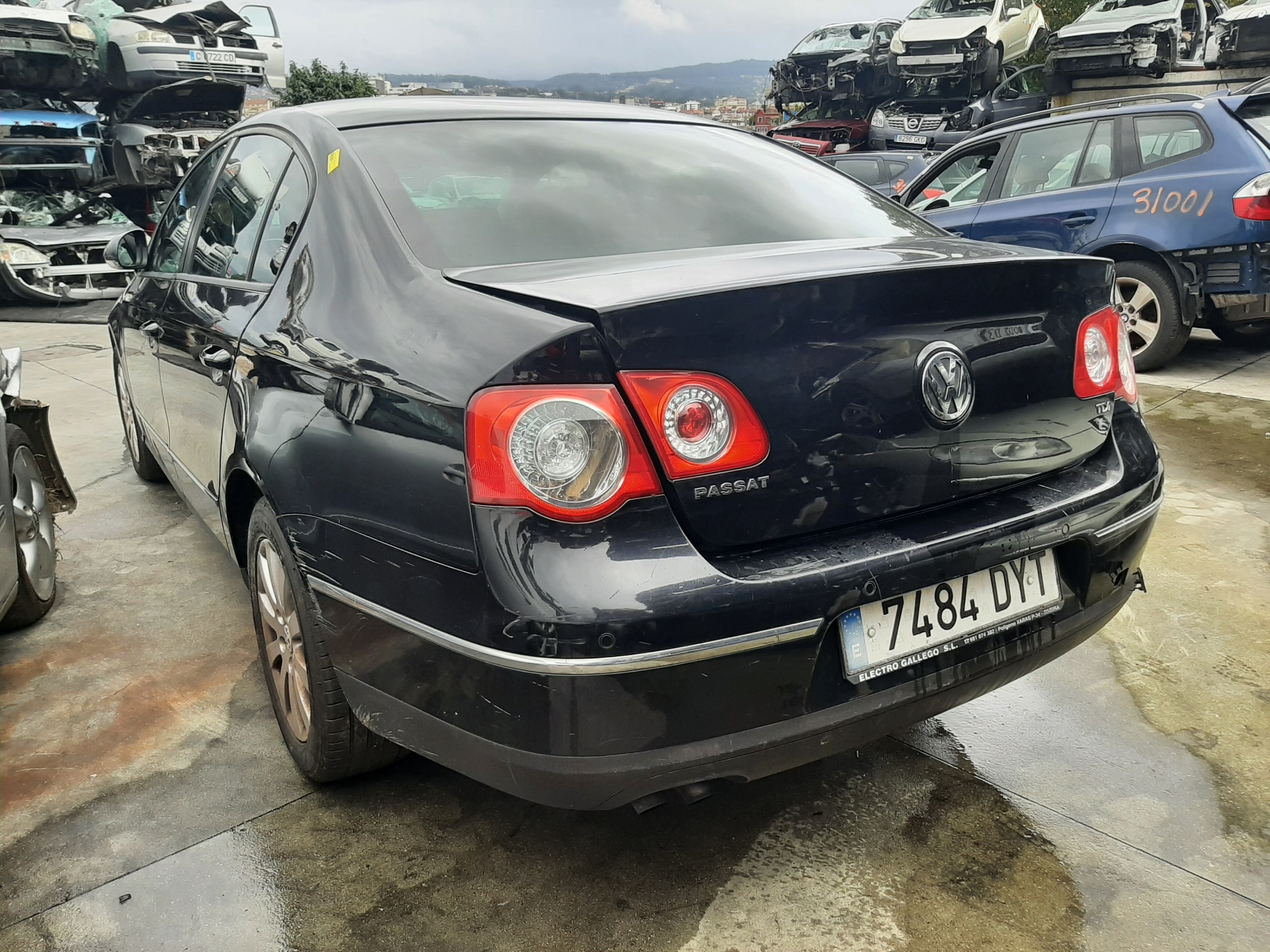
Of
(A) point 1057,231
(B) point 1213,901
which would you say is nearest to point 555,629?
(B) point 1213,901

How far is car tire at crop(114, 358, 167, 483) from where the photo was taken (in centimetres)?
425

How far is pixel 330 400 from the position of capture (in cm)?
189

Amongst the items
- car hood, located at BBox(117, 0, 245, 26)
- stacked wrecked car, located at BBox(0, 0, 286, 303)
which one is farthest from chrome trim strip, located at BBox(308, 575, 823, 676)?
car hood, located at BBox(117, 0, 245, 26)

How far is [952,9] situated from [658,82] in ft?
20.1

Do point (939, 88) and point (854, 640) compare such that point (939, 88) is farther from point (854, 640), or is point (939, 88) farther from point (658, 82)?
point (854, 640)

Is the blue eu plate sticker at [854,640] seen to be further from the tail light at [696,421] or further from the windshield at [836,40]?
the windshield at [836,40]

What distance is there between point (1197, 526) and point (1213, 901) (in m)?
2.14

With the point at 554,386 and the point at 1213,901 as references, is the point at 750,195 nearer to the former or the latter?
the point at 554,386

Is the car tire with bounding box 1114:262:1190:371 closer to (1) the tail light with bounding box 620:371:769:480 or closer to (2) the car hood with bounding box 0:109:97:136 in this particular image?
(1) the tail light with bounding box 620:371:769:480

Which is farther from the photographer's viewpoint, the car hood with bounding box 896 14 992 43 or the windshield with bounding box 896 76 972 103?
the windshield with bounding box 896 76 972 103

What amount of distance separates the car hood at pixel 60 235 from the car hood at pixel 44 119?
2.01 meters

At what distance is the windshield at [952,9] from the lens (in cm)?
1719

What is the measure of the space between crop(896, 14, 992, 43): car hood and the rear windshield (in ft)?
52.6

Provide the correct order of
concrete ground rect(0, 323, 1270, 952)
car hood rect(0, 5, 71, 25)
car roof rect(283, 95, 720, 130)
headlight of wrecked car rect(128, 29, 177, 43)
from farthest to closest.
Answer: headlight of wrecked car rect(128, 29, 177, 43)
car hood rect(0, 5, 71, 25)
car roof rect(283, 95, 720, 130)
concrete ground rect(0, 323, 1270, 952)
